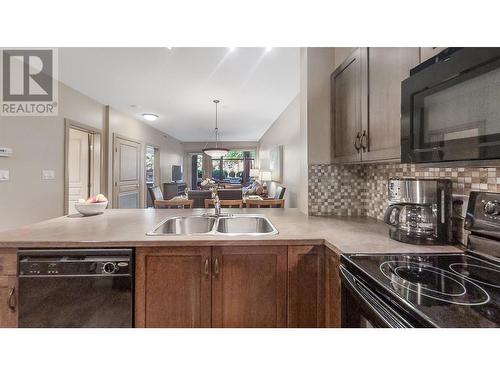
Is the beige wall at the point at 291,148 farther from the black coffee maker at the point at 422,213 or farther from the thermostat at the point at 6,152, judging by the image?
the thermostat at the point at 6,152

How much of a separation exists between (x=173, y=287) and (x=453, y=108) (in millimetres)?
1459

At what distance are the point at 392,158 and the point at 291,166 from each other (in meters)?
3.07

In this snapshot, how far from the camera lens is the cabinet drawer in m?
1.25

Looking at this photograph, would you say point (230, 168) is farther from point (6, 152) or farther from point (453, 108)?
point (453, 108)

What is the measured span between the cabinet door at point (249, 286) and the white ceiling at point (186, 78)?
2207mm

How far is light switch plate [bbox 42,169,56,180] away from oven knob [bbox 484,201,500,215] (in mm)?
4449

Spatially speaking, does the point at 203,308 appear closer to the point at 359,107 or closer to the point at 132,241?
the point at 132,241

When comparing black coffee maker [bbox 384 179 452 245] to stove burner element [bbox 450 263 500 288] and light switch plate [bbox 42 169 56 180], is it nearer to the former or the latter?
stove burner element [bbox 450 263 500 288]

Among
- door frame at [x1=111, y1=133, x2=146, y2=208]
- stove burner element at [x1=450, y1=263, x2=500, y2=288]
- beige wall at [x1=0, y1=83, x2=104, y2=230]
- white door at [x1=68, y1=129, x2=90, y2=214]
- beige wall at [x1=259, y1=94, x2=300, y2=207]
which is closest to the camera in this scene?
stove burner element at [x1=450, y1=263, x2=500, y2=288]

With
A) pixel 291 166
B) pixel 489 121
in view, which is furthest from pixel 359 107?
pixel 291 166

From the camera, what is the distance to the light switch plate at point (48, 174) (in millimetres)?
3303

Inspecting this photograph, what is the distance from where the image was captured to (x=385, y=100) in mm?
1314

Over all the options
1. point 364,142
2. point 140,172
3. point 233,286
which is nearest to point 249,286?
point 233,286

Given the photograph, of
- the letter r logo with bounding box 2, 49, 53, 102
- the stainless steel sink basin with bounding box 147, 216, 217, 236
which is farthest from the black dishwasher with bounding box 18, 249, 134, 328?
the letter r logo with bounding box 2, 49, 53, 102
